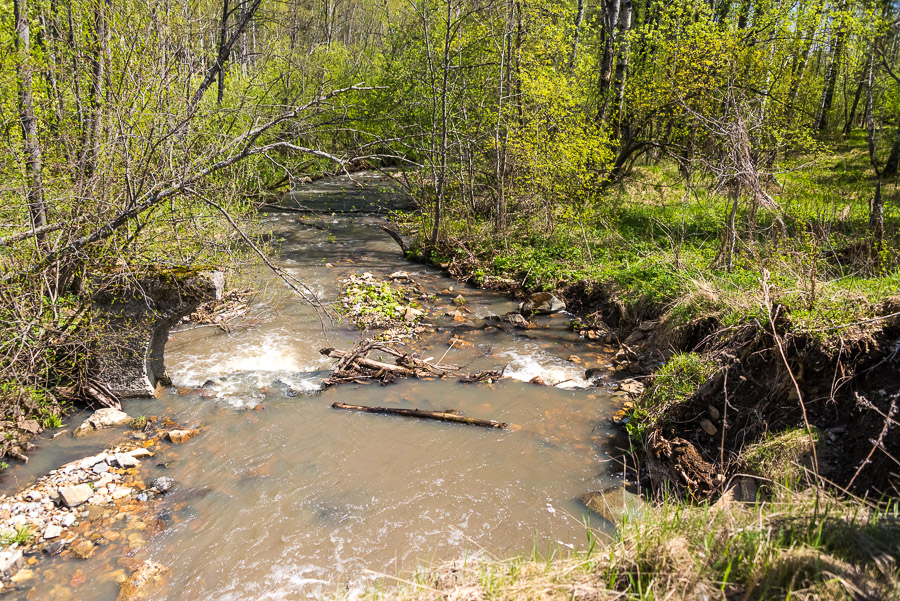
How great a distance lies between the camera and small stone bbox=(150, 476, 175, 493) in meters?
4.89

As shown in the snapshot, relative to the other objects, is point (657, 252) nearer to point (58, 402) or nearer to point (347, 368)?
point (347, 368)

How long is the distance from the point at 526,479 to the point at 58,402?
5.30 meters

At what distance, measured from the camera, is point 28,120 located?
17.8 ft

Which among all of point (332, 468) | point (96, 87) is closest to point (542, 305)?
point (332, 468)

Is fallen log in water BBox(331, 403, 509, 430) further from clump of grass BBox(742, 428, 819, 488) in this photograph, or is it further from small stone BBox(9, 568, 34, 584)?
small stone BBox(9, 568, 34, 584)

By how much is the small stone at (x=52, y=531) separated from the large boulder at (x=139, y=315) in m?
2.23

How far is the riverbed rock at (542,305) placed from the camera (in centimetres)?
968

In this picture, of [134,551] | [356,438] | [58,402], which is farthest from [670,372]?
[58,402]

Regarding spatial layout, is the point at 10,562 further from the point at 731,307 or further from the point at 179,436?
the point at 731,307

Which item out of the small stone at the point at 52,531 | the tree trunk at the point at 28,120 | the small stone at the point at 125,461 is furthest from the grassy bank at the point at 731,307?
the tree trunk at the point at 28,120

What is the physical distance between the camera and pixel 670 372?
600 cm

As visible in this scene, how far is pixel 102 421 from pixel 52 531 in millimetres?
1788

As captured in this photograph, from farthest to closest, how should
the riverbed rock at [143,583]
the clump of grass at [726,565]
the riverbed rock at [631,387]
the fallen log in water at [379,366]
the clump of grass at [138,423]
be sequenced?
the fallen log in water at [379,366]
the riverbed rock at [631,387]
the clump of grass at [138,423]
the riverbed rock at [143,583]
the clump of grass at [726,565]

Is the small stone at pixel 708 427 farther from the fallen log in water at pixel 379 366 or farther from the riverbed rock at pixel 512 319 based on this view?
the riverbed rock at pixel 512 319
